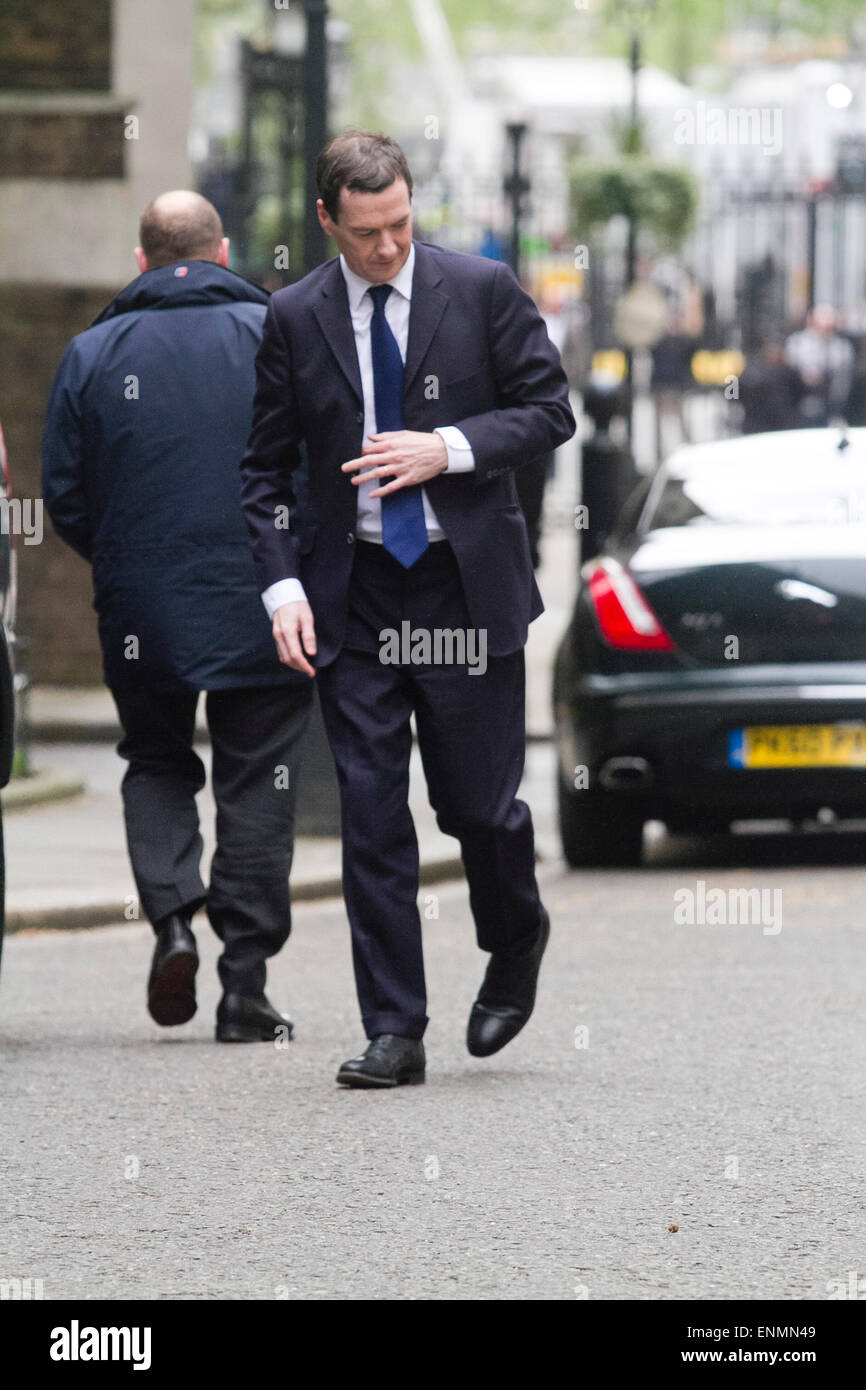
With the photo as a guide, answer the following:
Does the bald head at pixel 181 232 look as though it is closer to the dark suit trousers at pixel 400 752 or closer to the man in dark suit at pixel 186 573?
the man in dark suit at pixel 186 573

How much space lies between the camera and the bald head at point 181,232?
6.27 meters

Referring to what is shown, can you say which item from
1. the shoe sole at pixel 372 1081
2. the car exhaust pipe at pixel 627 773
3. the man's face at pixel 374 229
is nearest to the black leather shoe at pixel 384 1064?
the shoe sole at pixel 372 1081

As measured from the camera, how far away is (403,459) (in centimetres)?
533

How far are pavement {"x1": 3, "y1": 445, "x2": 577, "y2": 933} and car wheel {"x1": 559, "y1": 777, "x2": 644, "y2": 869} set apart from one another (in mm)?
404

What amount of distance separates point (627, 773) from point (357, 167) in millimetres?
3922

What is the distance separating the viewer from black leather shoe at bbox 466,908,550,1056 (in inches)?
226

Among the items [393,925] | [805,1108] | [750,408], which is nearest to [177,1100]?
[393,925]

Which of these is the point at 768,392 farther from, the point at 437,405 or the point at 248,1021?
the point at 437,405

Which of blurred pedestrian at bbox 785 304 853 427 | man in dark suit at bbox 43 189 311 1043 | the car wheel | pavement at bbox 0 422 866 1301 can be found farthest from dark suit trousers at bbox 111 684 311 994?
blurred pedestrian at bbox 785 304 853 427

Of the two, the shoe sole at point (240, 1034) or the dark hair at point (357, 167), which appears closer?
the dark hair at point (357, 167)

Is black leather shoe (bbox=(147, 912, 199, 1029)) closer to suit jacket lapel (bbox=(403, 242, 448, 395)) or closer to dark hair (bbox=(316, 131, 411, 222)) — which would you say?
suit jacket lapel (bbox=(403, 242, 448, 395))

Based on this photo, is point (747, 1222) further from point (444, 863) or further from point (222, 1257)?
point (444, 863)

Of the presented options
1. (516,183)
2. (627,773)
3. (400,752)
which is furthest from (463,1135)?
(516,183)

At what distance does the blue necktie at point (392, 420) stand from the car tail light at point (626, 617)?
11.7ft
